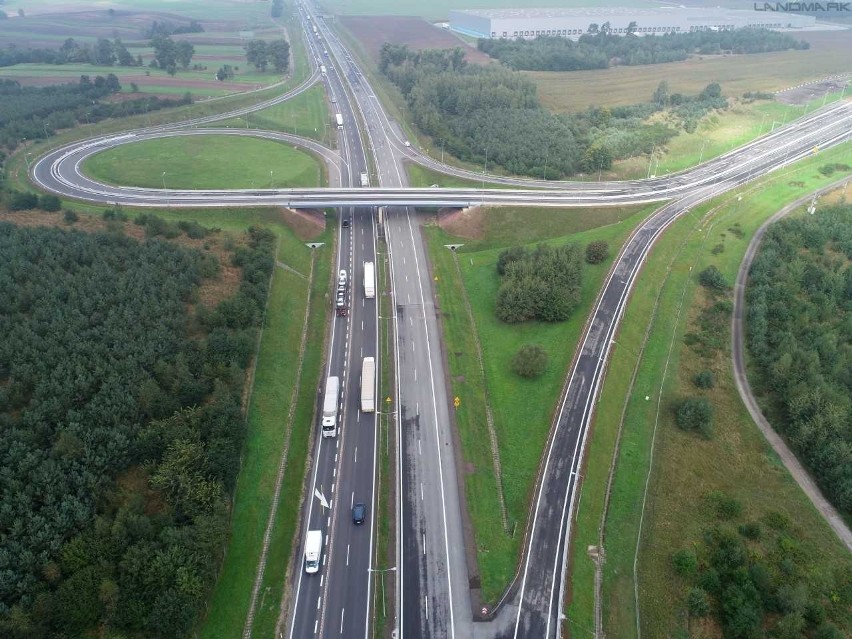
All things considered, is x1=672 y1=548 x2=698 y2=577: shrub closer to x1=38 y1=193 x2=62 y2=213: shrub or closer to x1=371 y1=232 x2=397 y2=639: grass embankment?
x1=371 y1=232 x2=397 y2=639: grass embankment

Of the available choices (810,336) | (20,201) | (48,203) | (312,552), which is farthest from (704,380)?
(20,201)

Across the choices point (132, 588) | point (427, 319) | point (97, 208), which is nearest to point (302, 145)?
point (97, 208)

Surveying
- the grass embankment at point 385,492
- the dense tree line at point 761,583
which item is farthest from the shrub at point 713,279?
the grass embankment at point 385,492

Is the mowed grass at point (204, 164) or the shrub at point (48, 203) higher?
the mowed grass at point (204, 164)

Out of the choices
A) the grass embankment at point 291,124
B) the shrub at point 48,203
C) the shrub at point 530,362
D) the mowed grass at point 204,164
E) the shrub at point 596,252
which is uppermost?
the grass embankment at point 291,124

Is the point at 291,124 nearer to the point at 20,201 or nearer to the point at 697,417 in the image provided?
the point at 20,201

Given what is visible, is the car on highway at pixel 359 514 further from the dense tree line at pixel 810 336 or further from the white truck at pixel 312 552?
the dense tree line at pixel 810 336
